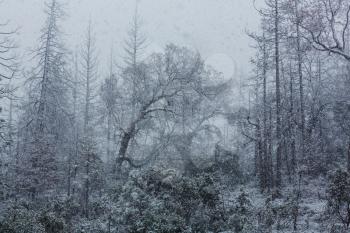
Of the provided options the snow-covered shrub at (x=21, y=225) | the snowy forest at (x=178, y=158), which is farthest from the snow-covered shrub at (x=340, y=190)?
the snow-covered shrub at (x=21, y=225)

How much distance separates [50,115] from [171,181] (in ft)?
46.8

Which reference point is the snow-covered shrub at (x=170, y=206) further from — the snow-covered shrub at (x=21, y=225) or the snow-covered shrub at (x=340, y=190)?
the snow-covered shrub at (x=340, y=190)

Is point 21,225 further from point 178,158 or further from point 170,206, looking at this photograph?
point 178,158

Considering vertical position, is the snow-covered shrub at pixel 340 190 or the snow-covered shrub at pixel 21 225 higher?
the snow-covered shrub at pixel 340 190

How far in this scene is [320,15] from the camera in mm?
13375

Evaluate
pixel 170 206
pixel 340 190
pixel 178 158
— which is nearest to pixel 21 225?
pixel 170 206

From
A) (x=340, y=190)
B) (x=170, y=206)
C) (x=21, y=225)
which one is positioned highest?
(x=340, y=190)

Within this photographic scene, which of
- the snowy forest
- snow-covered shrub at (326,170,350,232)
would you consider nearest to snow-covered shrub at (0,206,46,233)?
the snowy forest

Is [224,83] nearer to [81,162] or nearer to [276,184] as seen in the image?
[276,184]

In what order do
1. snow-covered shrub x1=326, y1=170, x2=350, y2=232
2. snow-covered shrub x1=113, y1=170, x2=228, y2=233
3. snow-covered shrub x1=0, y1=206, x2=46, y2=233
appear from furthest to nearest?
snow-covered shrub x1=113, y1=170, x2=228, y2=233 < snow-covered shrub x1=0, y1=206, x2=46, y2=233 < snow-covered shrub x1=326, y1=170, x2=350, y2=232

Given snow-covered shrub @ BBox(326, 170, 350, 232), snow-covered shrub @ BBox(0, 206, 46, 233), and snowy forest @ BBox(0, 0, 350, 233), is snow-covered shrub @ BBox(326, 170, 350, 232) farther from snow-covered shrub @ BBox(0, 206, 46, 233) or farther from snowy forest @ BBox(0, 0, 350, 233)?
snow-covered shrub @ BBox(0, 206, 46, 233)

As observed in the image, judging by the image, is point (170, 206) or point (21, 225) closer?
point (21, 225)

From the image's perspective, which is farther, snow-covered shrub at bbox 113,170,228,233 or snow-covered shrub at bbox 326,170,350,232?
snow-covered shrub at bbox 113,170,228,233

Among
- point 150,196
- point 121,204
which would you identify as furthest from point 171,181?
point 121,204
